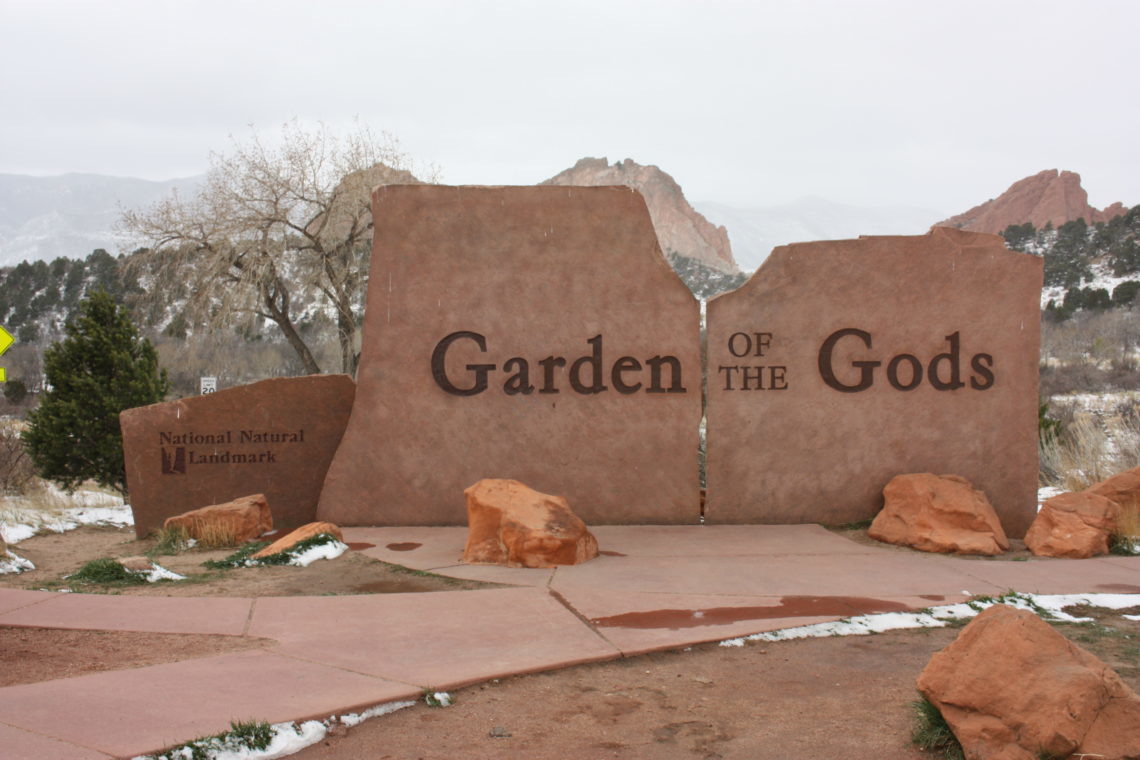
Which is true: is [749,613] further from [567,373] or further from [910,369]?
[910,369]

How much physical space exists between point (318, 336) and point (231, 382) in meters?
4.08

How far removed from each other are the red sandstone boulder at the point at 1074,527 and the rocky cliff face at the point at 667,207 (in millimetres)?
70696

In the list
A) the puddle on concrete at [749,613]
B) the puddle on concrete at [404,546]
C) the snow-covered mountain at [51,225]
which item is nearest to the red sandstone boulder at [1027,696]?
the puddle on concrete at [749,613]

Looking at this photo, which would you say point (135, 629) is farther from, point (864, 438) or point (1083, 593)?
point (864, 438)

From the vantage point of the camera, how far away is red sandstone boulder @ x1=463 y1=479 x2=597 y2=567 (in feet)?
22.9

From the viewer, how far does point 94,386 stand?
1426 cm

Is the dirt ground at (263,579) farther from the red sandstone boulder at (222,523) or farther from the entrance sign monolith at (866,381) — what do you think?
the entrance sign monolith at (866,381)

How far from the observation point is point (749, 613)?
560cm

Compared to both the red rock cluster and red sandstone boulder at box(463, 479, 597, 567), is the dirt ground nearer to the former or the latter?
red sandstone boulder at box(463, 479, 597, 567)

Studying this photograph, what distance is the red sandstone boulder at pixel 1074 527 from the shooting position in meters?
7.35

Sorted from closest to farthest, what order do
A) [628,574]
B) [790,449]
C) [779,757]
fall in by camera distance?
1. [779,757]
2. [628,574]
3. [790,449]

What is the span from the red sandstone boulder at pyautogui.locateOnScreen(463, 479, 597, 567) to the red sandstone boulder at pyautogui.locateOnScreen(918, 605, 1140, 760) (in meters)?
3.59

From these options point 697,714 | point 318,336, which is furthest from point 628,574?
point 318,336

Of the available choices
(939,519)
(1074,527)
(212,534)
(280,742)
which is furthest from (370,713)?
(1074,527)
